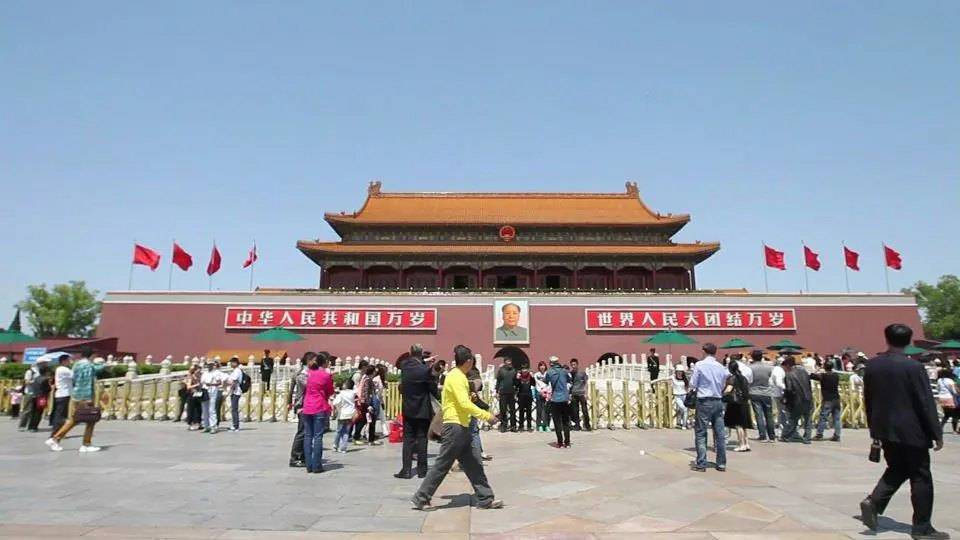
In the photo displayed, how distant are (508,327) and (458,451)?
24254mm

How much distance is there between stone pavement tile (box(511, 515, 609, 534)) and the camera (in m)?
4.57

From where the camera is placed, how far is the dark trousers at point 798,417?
977 centimetres

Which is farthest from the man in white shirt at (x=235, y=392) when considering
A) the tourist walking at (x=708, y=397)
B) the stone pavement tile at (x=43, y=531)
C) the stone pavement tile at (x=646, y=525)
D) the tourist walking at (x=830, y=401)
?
the tourist walking at (x=830, y=401)

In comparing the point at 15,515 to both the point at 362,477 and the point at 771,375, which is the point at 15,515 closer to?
the point at 362,477

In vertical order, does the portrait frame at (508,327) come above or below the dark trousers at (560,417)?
above

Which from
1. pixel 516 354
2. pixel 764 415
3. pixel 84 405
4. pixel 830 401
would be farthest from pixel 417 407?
pixel 516 354

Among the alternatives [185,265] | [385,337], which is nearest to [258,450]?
[385,337]

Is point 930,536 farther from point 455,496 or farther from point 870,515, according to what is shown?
point 455,496

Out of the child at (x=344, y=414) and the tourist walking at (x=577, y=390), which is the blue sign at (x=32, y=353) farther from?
the tourist walking at (x=577, y=390)

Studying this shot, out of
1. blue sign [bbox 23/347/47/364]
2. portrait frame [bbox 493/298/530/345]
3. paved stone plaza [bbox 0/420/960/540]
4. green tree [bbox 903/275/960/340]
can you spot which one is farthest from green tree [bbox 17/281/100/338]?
green tree [bbox 903/275/960/340]

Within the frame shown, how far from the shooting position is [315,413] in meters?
7.40

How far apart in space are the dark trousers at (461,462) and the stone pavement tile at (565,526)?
702 millimetres

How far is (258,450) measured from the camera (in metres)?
9.30

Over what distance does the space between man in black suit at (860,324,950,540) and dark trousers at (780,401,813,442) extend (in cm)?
549
